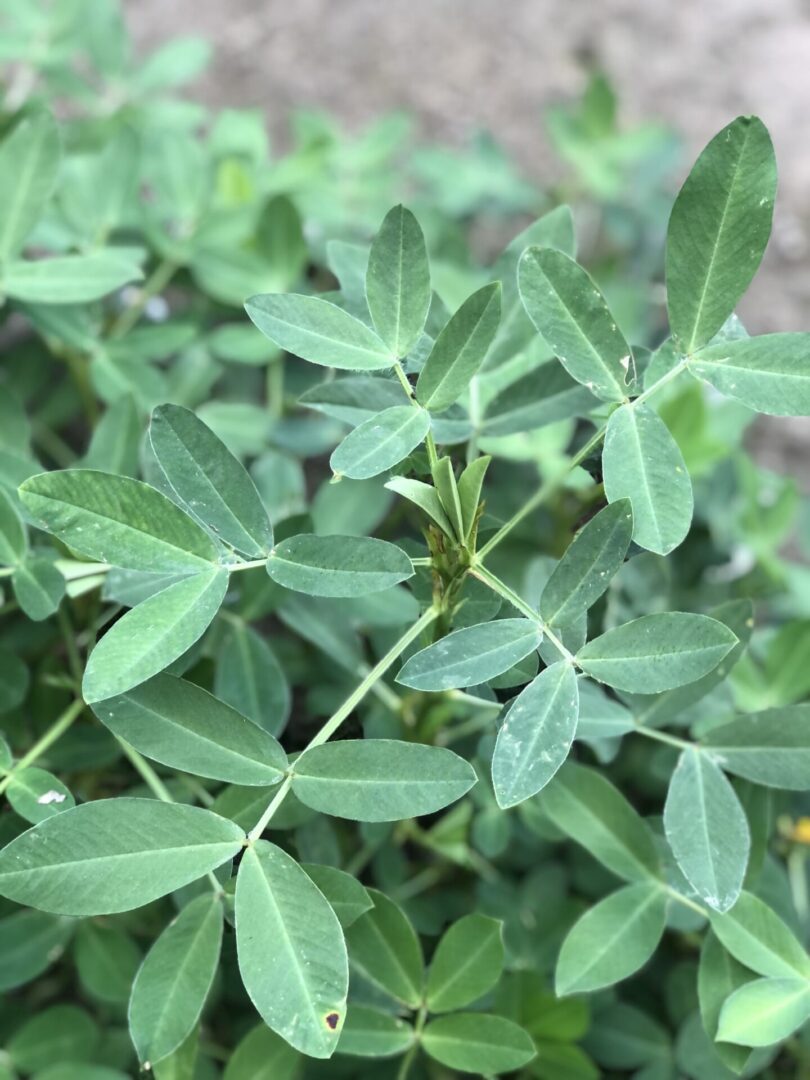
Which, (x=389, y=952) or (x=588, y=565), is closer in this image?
(x=588, y=565)

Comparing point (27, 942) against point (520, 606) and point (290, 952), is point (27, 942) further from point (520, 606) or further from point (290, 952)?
point (520, 606)

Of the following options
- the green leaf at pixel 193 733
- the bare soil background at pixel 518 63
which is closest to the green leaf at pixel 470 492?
the green leaf at pixel 193 733

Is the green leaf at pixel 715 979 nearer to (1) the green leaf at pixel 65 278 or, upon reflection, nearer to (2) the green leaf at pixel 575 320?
(2) the green leaf at pixel 575 320

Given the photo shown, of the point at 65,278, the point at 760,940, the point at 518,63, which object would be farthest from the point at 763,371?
the point at 518,63

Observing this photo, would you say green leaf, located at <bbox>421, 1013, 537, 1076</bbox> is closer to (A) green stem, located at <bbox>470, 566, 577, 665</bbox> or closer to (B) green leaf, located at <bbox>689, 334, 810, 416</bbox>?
(A) green stem, located at <bbox>470, 566, 577, 665</bbox>

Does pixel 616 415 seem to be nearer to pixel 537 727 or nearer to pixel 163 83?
pixel 537 727

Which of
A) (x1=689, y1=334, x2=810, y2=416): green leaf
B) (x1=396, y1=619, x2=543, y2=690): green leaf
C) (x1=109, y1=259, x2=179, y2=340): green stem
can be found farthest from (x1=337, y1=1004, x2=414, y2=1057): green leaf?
(x1=109, y1=259, x2=179, y2=340): green stem
